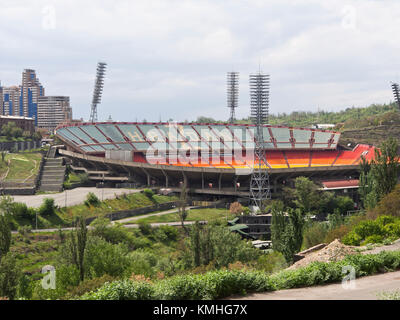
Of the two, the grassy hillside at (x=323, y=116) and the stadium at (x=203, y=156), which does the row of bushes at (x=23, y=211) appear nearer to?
the stadium at (x=203, y=156)

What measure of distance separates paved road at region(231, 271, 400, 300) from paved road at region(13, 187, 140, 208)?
4251cm

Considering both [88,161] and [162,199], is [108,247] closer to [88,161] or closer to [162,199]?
[162,199]

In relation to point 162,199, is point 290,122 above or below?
above

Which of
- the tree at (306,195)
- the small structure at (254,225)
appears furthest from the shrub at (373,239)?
the tree at (306,195)

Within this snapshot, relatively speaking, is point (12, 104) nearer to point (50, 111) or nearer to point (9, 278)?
point (50, 111)

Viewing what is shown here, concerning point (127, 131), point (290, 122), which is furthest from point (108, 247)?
point (290, 122)

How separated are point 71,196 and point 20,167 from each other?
1720 centimetres

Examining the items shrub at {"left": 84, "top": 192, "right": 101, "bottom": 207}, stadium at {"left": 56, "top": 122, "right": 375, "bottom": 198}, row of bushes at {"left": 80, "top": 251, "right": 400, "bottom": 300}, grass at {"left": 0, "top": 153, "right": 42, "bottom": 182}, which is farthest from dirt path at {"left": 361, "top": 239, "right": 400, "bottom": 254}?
grass at {"left": 0, "top": 153, "right": 42, "bottom": 182}

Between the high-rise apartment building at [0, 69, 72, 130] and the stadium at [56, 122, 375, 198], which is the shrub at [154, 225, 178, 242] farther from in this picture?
the high-rise apartment building at [0, 69, 72, 130]

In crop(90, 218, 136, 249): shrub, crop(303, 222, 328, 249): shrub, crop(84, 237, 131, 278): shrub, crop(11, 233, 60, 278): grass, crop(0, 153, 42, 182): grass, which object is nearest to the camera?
crop(84, 237, 131, 278): shrub

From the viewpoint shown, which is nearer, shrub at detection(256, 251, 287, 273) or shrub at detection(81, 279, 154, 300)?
shrub at detection(81, 279, 154, 300)

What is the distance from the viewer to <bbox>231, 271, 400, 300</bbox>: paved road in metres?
13.9
